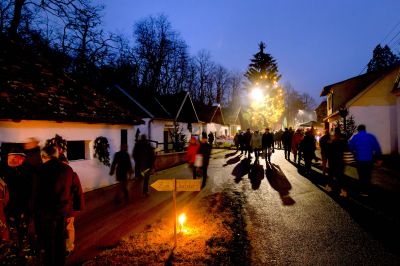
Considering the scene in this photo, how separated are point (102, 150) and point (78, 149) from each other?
0.89 metres

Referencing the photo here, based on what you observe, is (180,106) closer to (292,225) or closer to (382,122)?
(382,122)

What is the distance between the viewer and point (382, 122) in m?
22.5

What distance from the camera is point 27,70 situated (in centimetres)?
1191

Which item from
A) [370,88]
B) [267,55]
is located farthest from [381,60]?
[370,88]

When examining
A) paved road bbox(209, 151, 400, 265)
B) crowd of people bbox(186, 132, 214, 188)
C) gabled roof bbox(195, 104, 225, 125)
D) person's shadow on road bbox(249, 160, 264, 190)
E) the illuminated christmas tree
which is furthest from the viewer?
the illuminated christmas tree

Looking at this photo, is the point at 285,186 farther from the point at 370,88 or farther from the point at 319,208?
the point at 370,88

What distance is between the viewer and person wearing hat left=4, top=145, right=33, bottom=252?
5539 mm

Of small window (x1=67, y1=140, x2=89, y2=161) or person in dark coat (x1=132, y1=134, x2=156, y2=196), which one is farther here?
small window (x1=67, y1=140, x2=89, y2=161)

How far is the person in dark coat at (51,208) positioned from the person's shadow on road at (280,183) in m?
6.00

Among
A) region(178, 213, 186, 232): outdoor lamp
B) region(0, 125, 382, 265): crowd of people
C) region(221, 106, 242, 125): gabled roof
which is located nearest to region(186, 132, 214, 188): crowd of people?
region(0, 125, 382, 265): crowd of people

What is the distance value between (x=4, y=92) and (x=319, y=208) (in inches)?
363

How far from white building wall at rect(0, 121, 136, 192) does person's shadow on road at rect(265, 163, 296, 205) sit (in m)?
6.52

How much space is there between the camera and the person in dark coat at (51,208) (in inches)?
174

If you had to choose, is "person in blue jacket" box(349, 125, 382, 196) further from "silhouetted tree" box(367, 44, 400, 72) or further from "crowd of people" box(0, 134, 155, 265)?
"silhouetted tree" box(367, 44, 400, 72)
